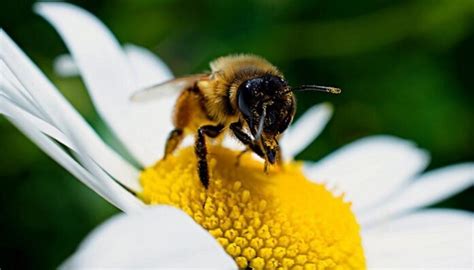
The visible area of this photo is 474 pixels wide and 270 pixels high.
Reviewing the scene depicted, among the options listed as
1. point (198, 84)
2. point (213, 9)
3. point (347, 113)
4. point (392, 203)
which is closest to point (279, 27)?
point (213, 9)

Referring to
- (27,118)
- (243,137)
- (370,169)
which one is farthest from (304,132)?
(27,118)

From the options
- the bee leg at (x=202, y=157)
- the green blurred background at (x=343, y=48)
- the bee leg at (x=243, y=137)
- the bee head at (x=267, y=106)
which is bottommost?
the bee leg at (x=202, y=157)

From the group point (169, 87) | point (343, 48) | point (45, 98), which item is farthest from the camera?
point (343, 48)

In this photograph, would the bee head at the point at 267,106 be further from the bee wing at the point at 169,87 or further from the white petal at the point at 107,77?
the white petal at the point at 107,77

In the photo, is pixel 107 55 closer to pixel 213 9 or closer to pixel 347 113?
pixel 213 9

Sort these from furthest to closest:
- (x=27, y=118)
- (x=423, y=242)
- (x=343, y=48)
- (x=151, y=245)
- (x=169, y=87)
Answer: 1. (x=343, y=48)
2. (x=423, y=242)
3. (x=169, y=87)
4. (x=27, y=118)
5. (x=151, y=245)

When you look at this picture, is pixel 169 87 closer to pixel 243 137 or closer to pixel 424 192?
pixel 243 137

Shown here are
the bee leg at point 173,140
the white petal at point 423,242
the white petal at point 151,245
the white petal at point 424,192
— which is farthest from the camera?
the white petal at point 424,192

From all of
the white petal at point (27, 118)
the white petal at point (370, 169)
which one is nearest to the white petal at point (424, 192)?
the white petal at point (370, 169)
